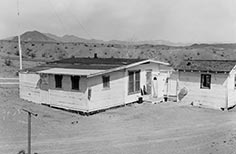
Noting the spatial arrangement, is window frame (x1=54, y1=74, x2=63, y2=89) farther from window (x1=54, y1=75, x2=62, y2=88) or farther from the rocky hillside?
the rocky hillside

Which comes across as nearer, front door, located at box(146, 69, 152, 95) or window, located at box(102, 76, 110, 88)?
window, located at box(102, 76, 110, 88)

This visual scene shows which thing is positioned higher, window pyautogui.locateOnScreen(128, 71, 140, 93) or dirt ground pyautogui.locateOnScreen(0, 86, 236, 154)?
window pyautogui.locateOnScreen(128, 71, 140, 93)

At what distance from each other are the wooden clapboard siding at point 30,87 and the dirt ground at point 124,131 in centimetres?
82

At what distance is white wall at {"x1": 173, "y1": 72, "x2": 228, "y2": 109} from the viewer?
17.3m

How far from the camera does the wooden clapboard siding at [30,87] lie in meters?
17.8

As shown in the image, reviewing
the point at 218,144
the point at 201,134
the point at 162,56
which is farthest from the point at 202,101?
the point at 162,56

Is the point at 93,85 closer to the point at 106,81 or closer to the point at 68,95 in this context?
the point at 106,81

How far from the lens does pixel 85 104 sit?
1507 cm

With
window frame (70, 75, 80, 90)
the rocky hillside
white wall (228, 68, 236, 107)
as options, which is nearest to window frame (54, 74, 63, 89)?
window frame (70, 75, 80, 90)

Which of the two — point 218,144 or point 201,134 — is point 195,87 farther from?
point 218,144

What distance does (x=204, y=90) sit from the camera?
17.8m

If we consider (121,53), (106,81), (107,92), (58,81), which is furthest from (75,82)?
(121,53)

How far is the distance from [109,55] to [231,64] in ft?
151

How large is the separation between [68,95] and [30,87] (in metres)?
3.57
